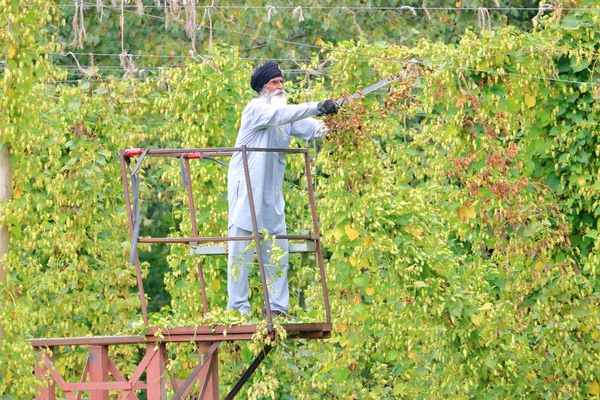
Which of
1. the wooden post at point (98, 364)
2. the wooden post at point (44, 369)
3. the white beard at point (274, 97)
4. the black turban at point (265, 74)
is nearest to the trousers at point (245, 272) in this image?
the white beard at point (274, 97)

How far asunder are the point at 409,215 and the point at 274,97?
1.90 metres

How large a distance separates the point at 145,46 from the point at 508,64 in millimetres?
10282

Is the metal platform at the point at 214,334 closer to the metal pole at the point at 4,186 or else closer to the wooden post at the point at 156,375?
the wooden post at the point at 156,375

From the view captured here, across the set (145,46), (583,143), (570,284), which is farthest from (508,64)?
(145,46)

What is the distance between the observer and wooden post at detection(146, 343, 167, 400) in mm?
10922

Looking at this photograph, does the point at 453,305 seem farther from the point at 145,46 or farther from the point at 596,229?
the point at 145,46

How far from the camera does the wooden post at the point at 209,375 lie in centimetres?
1072

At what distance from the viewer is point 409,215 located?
12.2 m

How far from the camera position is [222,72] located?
1486 centimetres

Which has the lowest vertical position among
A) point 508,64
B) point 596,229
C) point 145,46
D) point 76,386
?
point 76,386

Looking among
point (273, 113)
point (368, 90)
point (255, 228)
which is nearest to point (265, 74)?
point (273, 113)

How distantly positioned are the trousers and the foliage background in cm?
40

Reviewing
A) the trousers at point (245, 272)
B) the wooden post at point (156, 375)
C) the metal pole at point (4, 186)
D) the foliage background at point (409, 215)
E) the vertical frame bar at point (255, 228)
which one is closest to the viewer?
the vertical frame bar at point (255, 228)

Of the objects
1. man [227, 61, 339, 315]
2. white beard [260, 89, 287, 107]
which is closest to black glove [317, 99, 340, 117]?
man [227, 61, 339, 315]
